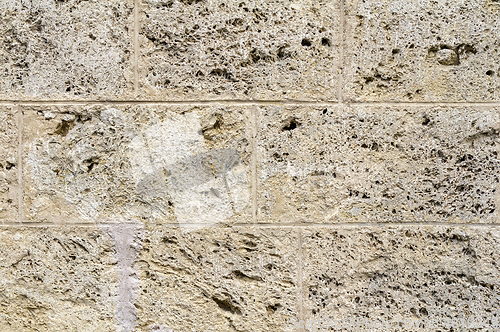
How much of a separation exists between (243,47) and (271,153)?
1.61ft

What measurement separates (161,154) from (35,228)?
0.68m

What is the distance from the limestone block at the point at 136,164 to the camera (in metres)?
1.61

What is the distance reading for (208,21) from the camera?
160 cm

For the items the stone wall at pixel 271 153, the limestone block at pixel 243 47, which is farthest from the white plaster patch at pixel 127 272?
the limestone block at pixel 243 47

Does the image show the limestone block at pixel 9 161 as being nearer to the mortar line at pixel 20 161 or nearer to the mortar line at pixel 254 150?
the mortar line at pixel 20 161

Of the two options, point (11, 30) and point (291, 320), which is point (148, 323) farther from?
point (11, 30)

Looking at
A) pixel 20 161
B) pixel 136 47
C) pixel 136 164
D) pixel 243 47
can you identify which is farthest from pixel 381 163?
pixel 20 161

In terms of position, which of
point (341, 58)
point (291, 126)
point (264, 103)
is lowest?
point (291, 126)

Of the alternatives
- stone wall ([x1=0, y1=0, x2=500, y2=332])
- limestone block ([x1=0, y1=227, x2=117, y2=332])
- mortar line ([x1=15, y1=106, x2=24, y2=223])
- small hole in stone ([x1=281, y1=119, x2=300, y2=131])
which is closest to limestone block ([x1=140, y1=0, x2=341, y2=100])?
stone wall ([x1=0, y1=0, x2=500, y2=332])

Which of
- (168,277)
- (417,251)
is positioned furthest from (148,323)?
(417,251)

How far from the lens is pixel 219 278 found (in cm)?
162

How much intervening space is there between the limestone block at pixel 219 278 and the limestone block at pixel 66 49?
Result: 2.40ft

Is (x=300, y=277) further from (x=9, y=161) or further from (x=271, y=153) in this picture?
(x=9, y=161)

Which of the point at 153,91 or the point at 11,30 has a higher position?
the point at 11,30
